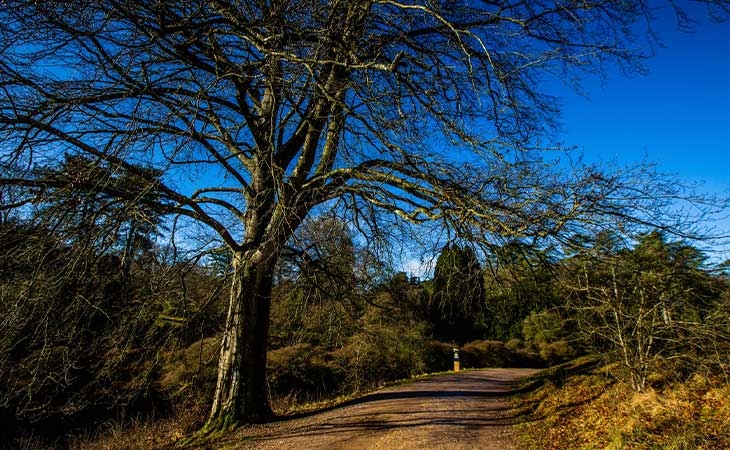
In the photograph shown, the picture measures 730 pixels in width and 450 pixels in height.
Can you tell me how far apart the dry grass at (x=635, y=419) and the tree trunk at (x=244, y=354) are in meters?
4.47

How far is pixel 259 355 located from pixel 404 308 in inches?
380

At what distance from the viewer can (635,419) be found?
606cm

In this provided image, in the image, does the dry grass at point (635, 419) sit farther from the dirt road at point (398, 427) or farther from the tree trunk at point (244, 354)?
the tree trunk at point (244, 354)

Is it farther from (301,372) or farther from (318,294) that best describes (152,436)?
(301,372)

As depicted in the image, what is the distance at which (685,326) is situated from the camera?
677 cm

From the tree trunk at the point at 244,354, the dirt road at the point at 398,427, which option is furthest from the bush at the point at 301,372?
the tree trunk at the point at 244,354

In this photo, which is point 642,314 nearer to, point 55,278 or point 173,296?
point 173,296

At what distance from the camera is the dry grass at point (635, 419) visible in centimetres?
524

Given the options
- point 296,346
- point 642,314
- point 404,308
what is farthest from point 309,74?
point 404,308

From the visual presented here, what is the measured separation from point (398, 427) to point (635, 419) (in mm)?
3502

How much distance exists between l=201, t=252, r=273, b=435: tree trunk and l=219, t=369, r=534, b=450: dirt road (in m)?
0.38

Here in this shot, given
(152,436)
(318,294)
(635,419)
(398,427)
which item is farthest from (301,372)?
(635,419)

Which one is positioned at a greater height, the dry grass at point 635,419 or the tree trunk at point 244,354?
the tree trunk at point 244,354

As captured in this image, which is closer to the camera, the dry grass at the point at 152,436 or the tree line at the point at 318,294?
the tree line at the point at 318,294
